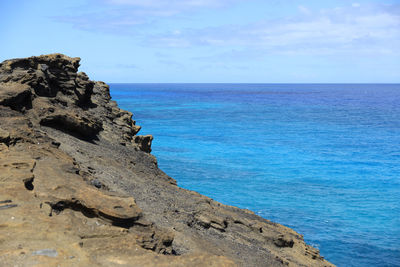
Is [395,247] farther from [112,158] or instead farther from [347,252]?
[112,158]

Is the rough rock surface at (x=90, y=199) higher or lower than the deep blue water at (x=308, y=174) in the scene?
higher

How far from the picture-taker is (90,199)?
335 inches

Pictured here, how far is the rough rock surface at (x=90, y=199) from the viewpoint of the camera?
675 centimetres

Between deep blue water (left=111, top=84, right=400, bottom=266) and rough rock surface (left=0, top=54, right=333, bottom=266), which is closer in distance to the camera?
rough rock surface (left=0, top=54, right=333, bottom=266)

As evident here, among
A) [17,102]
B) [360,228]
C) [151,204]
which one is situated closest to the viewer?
[151,204]

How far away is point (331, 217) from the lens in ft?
85.5

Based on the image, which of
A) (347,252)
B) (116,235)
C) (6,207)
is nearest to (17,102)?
(6,207)

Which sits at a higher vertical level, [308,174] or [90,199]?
[90,199]

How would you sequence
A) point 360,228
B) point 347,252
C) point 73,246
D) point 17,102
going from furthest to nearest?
point 360,228 → point 347,252 → point 17,102 → point 73,246

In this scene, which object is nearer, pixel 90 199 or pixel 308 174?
pixel 90 199

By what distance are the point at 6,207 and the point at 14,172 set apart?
154cm

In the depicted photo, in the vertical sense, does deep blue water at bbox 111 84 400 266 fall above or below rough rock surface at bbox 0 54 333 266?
below

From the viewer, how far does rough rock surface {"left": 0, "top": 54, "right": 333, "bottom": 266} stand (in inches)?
266

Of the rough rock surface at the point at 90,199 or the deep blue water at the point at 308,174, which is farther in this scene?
the deep blue water at the point at 308,174
